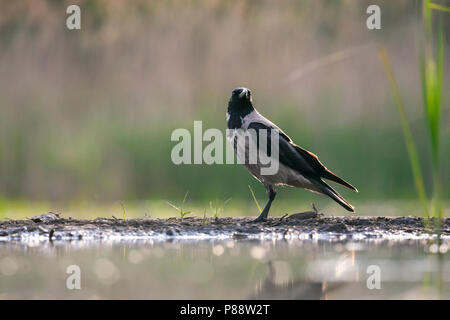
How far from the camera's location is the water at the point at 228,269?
3.07 meters

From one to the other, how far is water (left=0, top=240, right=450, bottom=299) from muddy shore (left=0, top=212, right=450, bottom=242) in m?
0.33

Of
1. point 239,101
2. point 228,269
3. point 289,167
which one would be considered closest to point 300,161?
point 289,167

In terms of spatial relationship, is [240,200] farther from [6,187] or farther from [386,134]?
[6,187]

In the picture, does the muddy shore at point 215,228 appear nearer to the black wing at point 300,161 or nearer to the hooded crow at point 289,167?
the hooded crow at point 289,167

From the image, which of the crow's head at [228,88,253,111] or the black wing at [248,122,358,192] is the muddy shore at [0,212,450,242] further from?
the crow's head at [228,88,253,111]

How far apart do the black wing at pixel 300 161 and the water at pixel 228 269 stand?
1.26m

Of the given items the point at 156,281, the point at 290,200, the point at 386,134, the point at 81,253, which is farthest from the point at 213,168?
the point at 156,281

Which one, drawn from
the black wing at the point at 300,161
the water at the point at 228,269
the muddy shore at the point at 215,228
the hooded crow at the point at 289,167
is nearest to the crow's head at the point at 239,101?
the hooded crow at the point at 289,167

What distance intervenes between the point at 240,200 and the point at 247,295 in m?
5.99

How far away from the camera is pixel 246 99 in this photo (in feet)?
22.0

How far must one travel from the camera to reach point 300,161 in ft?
20.7

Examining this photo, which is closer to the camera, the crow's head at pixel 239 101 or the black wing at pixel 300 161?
the black wing at pixel 300 161

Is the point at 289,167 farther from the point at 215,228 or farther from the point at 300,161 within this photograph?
the point at 215,228

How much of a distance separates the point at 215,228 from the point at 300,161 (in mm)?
1074
